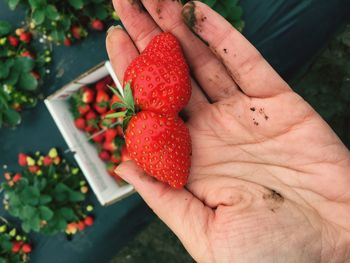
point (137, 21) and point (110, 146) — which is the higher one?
point (137, 21)

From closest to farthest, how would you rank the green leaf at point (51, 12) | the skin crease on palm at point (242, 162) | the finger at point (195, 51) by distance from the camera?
1. the skin crease on palm at point (242, 162)
2. the finger at point (195, 51)
3. the green leaf at point (51, 12)

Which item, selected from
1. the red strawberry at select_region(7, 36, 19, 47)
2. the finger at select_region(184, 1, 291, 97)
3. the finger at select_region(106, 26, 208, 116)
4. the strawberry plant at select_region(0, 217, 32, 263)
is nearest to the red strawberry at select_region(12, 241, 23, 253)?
the strawberry plant at select_region(0, 217, 32, 263)

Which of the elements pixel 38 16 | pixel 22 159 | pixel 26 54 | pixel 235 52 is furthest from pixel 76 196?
pixel 235 52

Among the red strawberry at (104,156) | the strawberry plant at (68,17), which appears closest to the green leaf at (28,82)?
the strawberry plant at (68,17)

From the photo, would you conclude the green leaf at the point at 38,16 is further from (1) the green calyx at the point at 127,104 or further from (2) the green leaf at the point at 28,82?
(1) the green calyx at the point at 127,104

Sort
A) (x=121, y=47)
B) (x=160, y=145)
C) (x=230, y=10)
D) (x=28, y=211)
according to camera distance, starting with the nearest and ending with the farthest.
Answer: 1. (x=160, y=145)
2. (x=121, y=47)
3. (x=230, y=10)
4. (x=28, y=211)

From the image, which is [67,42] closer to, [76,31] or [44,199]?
[76,31]

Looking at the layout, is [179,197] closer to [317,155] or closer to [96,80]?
[317,155]
